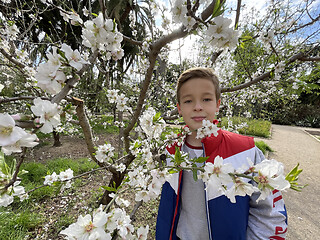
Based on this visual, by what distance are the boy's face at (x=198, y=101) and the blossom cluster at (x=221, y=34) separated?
0.28 metres

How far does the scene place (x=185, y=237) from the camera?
43.3 inches

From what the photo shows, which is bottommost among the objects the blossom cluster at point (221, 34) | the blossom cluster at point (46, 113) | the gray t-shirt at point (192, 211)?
the gray t-shirt at point (192, 211)

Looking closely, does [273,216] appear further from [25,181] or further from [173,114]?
[25,181]

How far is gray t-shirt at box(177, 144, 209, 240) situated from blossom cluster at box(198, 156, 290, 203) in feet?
1.53

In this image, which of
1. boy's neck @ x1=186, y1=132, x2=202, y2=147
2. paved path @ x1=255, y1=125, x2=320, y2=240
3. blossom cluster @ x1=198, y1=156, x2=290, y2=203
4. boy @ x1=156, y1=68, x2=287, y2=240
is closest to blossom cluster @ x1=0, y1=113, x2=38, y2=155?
blossom cluster @ x1=198, y1=156, x2=290, y2=203

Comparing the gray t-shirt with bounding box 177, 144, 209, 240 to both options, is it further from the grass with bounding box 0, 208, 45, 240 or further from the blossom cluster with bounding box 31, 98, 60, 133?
the grass with bounding box 0, 208, 45, 240

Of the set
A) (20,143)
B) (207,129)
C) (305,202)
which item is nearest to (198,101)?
(207,129)

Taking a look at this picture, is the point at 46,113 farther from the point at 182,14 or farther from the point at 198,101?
the point at 198,101

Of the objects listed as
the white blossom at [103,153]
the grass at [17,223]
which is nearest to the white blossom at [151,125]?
the white blossom at [103,153]

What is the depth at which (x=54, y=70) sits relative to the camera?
1.86ft

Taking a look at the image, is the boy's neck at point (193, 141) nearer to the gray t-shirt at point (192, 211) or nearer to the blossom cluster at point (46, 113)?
the gray t-shirt at point (192, 211)

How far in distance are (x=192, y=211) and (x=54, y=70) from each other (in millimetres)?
1169

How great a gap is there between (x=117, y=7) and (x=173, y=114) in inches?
235

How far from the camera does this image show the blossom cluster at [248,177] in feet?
1.80
